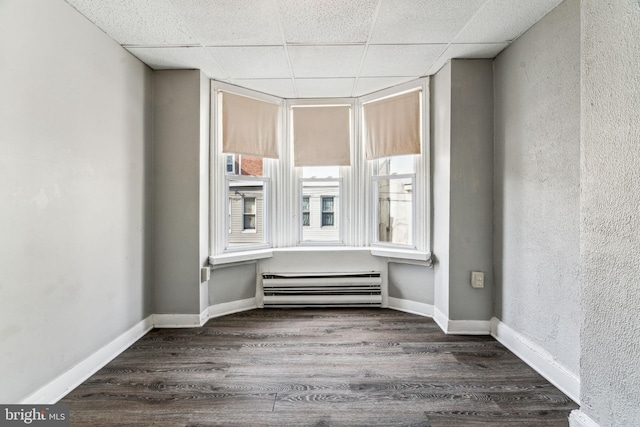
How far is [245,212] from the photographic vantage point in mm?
3287

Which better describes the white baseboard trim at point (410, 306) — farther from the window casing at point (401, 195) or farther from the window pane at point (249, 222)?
the window pane at point (249, 222)

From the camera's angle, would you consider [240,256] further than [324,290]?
No

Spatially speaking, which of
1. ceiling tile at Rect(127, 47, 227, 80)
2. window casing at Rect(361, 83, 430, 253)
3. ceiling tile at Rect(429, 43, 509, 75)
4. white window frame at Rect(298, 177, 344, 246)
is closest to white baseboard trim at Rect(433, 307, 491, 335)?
window casing at Rect(361, 83, 430, 253)

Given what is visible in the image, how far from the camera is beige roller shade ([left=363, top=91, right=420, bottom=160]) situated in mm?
3004

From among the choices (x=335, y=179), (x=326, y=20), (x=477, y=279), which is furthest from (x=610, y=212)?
(x=335, y=179)

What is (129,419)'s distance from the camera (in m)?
1.56

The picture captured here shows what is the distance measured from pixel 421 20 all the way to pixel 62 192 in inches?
101

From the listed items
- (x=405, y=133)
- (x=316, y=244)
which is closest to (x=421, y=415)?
(x=316, y=244)

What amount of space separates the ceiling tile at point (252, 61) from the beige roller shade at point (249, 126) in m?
0.32

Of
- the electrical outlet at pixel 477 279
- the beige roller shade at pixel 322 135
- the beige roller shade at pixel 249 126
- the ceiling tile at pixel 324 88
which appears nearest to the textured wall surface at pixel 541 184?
the electrical outlet at pixel 477 279

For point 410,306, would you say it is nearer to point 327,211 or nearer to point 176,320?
point 327,211

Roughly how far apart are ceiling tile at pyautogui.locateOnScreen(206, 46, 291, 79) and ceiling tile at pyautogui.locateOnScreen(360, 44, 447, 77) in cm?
74

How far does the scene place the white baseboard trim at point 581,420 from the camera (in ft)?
4.15

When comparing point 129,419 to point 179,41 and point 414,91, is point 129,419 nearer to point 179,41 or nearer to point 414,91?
point 179,41
